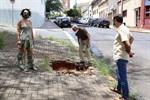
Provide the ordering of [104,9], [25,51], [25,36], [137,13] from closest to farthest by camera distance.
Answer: [25,36], [25,51], [137,13], [104,9]

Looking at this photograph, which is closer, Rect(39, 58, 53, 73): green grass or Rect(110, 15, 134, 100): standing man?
Rect(110, 15, 134, 100): standing man

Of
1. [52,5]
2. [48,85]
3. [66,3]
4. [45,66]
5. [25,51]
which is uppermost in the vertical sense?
[66,3]

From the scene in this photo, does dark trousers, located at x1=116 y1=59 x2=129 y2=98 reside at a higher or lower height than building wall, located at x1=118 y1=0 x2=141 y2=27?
lower

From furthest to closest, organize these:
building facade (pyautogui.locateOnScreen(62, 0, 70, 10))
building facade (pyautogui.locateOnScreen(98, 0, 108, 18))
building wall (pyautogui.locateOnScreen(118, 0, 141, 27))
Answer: building facade (pyautogui.locateOnScreen(62, 0, 70, 10)) < building facade (pyautogui.locateOnScreen(98, 0, 108, 18)) < building wall (pyautogui.locateOnScreen(118, 0, 141, 27))

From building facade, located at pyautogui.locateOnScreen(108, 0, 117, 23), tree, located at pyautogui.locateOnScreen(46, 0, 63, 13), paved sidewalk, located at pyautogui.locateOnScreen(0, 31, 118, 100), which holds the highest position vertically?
tree, located at pyautogui.locateOnScreen(46, 0, 63, 13)

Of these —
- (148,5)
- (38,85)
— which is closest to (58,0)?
(148,5)

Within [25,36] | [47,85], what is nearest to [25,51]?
[25,36]

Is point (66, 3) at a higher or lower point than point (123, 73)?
higher

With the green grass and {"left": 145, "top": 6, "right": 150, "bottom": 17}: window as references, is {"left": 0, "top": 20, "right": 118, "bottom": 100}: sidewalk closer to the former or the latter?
the green grass

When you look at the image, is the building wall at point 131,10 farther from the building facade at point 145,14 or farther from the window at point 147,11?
the window at point 147,11

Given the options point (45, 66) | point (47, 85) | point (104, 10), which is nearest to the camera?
point (47, 85)

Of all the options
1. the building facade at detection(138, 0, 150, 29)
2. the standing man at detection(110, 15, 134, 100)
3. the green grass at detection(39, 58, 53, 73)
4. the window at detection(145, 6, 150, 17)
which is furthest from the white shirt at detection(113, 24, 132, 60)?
the window at detection(145, 6, 150, 17)

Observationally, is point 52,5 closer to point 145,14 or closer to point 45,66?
point 145,14

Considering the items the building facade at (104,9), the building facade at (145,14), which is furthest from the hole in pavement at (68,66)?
the building facade at (104,9)
